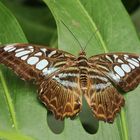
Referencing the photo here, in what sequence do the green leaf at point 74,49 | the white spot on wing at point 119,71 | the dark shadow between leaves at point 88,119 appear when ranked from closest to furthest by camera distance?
the green leaf at point 74,49 < the white spot on wing at point 119,71 < the dark shadow between leaves at point 88,119

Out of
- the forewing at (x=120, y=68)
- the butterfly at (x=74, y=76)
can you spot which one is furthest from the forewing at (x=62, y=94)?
the forewing at (x=120, y=68)

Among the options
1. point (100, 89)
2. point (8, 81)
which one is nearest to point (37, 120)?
point (8, 81)

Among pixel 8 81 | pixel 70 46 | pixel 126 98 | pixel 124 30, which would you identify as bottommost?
pixel 126 98

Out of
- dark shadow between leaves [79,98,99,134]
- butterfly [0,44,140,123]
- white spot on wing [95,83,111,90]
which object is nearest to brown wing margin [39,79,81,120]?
butterfly [0,44,140,123]

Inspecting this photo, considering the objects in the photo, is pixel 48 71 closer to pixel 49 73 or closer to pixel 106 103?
pixel 49 73

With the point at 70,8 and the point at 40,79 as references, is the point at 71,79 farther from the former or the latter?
the point at 70,8

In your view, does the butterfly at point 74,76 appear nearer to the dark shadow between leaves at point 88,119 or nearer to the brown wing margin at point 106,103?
the brown wing margin at point 106,103

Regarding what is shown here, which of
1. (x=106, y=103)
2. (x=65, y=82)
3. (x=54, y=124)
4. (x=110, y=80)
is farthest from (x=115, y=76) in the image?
(x=54, y=124)
